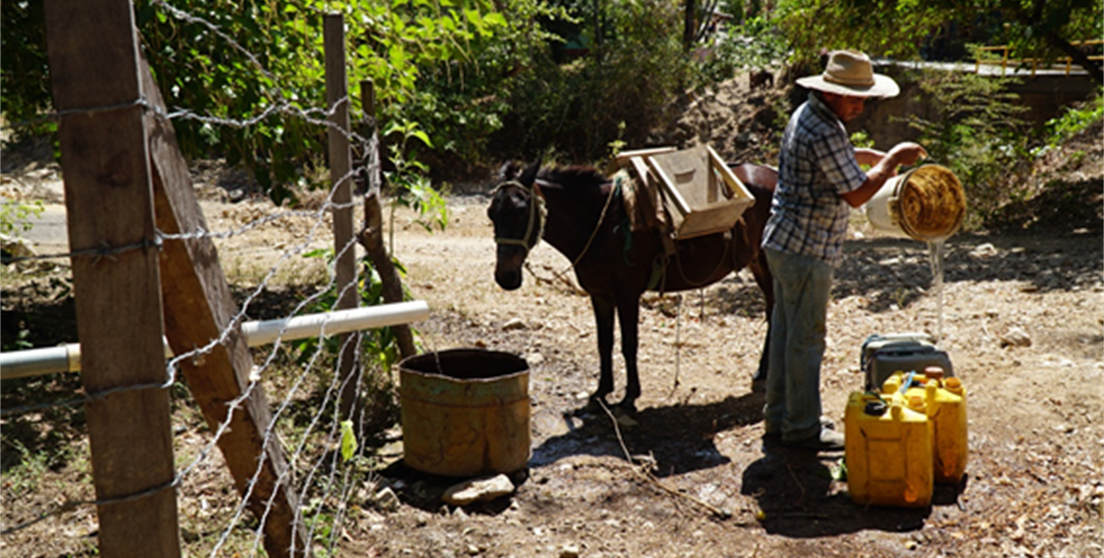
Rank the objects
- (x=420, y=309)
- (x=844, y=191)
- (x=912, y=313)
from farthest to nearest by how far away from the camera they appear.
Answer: (x=912, y=313) < (x=844, y=191) < (x=420, y=309)

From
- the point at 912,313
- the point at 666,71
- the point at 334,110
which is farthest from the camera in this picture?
the point at 666,71

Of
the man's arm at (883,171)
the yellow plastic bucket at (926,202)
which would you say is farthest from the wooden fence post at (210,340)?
the yellow plastic bucket at (926,202)

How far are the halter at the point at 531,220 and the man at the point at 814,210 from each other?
1.44 meters

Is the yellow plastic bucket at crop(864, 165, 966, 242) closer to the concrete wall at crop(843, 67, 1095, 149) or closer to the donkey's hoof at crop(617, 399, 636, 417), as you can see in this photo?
the donkey's hoof at crop(617, 399, 636, 417)

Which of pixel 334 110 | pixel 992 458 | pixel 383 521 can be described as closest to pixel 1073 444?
pixel 992 458

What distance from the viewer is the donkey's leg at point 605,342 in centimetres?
637

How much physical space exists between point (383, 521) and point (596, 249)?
2.39 m

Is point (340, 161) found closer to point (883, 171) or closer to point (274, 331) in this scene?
point (274, 331)

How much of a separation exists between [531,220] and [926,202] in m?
2.30

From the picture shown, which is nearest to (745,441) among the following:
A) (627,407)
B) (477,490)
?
(627,407)

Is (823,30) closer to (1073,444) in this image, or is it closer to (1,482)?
(1073,444)

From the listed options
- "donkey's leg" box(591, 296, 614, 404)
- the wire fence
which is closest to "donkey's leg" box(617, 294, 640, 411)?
"donkey's leg" box(591, 296, 614, 404)

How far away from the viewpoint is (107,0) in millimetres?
1630

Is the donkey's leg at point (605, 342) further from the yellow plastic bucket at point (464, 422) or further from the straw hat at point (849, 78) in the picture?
the straw hat at point (849, 78)
